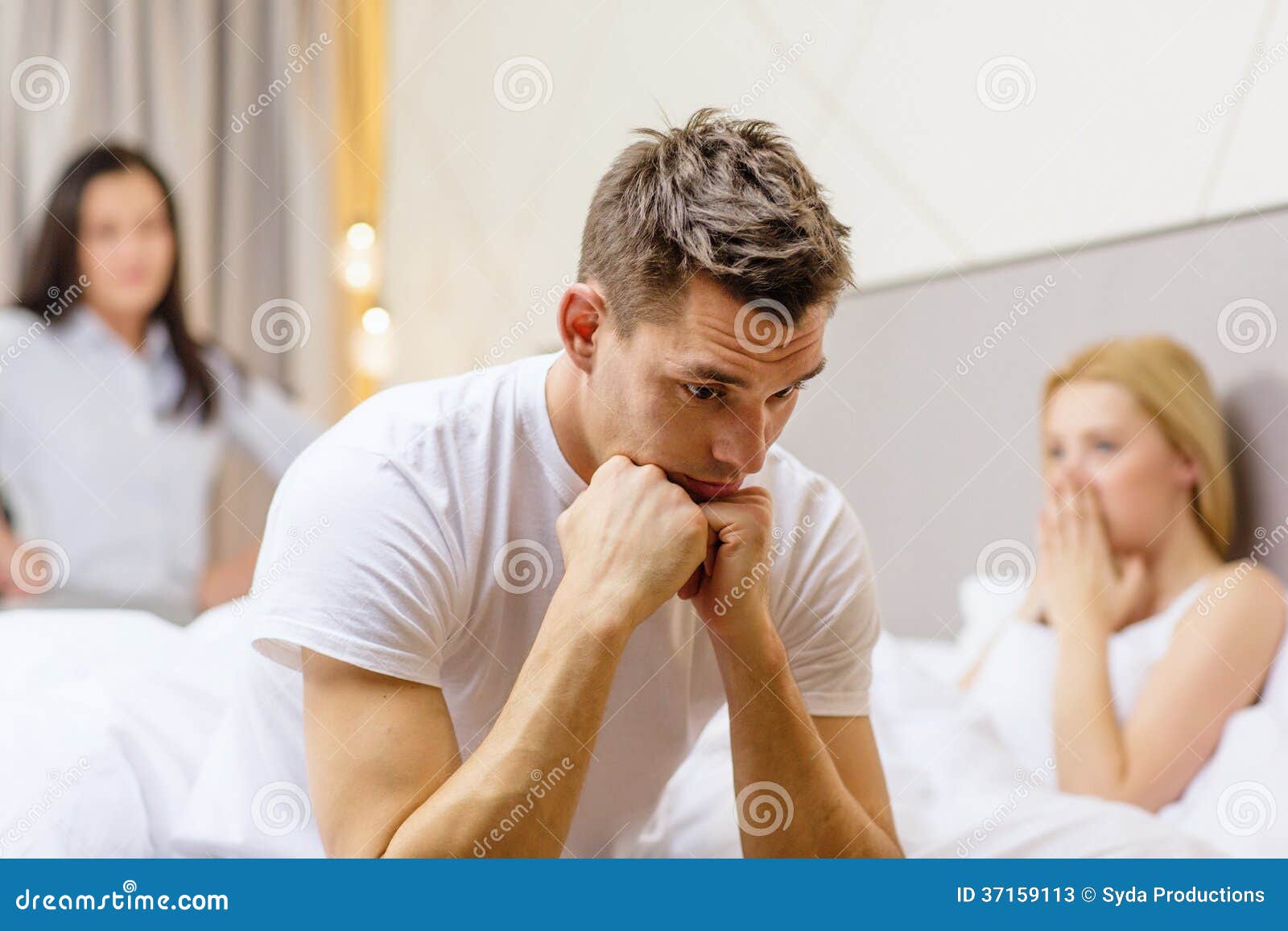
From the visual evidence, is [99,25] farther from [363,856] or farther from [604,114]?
[363,856]

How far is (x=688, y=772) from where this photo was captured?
47.2 inches

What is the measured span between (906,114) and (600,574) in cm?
101

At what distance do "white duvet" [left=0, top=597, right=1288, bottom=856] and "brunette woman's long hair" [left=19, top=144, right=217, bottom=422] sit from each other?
1006 mm

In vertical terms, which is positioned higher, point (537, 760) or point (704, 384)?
point (704, 384)

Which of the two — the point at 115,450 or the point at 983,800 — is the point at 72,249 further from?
the point at 983,800

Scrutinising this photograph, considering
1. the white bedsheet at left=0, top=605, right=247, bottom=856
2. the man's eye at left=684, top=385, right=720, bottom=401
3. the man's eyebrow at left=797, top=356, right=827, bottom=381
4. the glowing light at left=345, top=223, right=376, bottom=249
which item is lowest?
the white bedsheet at left=0, top=605, right=247, bottom=856

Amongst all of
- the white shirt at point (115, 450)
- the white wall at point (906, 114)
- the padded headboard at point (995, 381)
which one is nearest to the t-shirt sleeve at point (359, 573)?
the white wall at point (906, 114)

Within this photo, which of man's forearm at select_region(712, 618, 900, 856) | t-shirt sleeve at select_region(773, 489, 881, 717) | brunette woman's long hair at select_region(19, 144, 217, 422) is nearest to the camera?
man's forearm at select_region(712, 618, 900, 856)

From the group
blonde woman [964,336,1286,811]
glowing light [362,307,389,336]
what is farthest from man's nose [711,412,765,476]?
glowing light [362,307,389,336]

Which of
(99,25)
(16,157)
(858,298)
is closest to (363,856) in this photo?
(858,298)

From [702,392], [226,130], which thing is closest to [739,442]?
[702,392]

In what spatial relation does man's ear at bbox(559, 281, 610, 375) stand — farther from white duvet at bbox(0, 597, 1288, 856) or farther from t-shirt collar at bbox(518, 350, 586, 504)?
white duvet at bbox(0, 597, 1288, 856)

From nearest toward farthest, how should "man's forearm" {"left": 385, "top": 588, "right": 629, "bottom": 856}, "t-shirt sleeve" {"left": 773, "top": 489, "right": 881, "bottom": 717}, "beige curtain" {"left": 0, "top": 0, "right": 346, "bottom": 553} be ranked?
"man's forearm" {"left": 385, "top": 588, "right": 629, "bottom": 856}, "t-shirt sleeve" {"left": 773, "top": 489, "right": 881, "bottom": 717}, "beige curtain" {"left": 0, "top": 0, "right": 346, "bottom": 553}

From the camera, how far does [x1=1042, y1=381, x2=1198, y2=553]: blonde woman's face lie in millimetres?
1255
